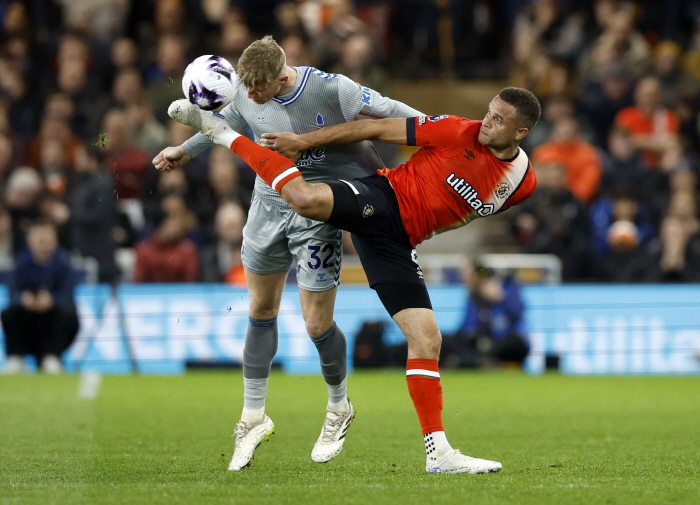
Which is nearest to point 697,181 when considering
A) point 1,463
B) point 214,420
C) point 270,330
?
point 214,420

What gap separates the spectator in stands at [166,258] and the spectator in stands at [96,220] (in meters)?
0.37

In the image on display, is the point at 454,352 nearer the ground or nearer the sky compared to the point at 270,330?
nearer the ground

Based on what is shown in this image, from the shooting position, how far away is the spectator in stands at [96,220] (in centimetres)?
1334

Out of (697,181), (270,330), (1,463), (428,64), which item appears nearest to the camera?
(1,463)

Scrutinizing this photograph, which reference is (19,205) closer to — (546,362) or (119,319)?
(119,319)

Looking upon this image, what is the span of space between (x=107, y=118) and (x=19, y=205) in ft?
5.67

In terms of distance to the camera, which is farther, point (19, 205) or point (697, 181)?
point (697, 181)

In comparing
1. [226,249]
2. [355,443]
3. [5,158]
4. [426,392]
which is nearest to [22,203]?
[5,158]

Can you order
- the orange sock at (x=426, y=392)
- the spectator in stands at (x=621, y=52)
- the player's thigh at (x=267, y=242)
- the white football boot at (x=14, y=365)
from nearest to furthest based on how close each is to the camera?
the orange sock at (x=426, y=392) < the player's thigh at (x=267, y=242) < the white football boot at (x=14, y=365) < the spectator in stands at (x=621, y=52)

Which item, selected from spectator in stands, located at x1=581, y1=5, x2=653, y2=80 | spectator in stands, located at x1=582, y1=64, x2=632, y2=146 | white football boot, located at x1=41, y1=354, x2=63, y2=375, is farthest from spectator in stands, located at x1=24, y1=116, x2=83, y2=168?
spectator in stands, located at x1=581, y1=5, x2=653, y2=80

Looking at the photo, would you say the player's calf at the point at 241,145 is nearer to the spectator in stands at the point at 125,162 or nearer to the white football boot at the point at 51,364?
the white football boot at the point at 51,364

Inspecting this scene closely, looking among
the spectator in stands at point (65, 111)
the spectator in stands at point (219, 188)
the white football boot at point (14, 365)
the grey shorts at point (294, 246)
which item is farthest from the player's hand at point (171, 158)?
the spectator in stands at point (65, 111)

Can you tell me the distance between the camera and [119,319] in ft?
43.4

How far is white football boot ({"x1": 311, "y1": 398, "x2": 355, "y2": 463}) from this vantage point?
6309 millimetres
